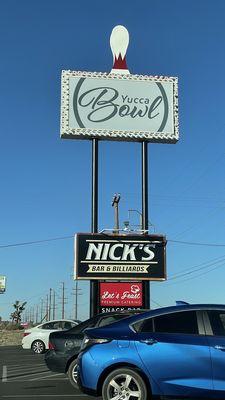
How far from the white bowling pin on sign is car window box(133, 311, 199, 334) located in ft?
65.1

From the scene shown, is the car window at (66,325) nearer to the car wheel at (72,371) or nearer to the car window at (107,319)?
the car window at (107,319)

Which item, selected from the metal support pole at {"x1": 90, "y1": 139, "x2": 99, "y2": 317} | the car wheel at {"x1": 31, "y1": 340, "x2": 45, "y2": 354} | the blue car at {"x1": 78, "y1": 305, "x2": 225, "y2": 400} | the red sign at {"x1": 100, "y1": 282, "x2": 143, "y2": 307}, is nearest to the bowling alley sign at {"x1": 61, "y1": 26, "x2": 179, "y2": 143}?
the metal support pole at {"x1": 90, "y1": 139, "x2": 99, "y2": 317}

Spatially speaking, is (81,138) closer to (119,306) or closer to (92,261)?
(92,261)

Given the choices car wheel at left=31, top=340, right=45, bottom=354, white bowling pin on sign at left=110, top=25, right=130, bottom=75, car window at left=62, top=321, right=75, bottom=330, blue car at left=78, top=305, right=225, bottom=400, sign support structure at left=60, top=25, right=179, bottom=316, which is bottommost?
car wheel at left=31, top=340, right=45, bottom=354

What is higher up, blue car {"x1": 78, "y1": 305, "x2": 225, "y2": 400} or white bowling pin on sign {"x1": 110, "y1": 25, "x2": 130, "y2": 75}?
white bowling pin on sign {"x1": 110, "y1": 25, "x2": 130, "y2": 75}

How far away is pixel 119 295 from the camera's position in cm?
2361

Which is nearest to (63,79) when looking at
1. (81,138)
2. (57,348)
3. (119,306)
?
(81,138)

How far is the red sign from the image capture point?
2359 centimetres

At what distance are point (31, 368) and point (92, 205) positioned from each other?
333 inches

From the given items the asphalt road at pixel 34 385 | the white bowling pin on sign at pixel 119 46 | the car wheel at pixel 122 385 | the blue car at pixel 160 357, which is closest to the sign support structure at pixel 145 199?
the white bowling pin on sign at pixel 119 46

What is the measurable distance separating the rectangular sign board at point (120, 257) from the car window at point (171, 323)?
47.9ft

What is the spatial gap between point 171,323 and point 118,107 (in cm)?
1854

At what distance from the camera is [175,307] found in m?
8.91

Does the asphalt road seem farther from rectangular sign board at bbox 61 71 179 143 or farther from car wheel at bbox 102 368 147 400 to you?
rectangular sign board at bbox 61 71 179 143
